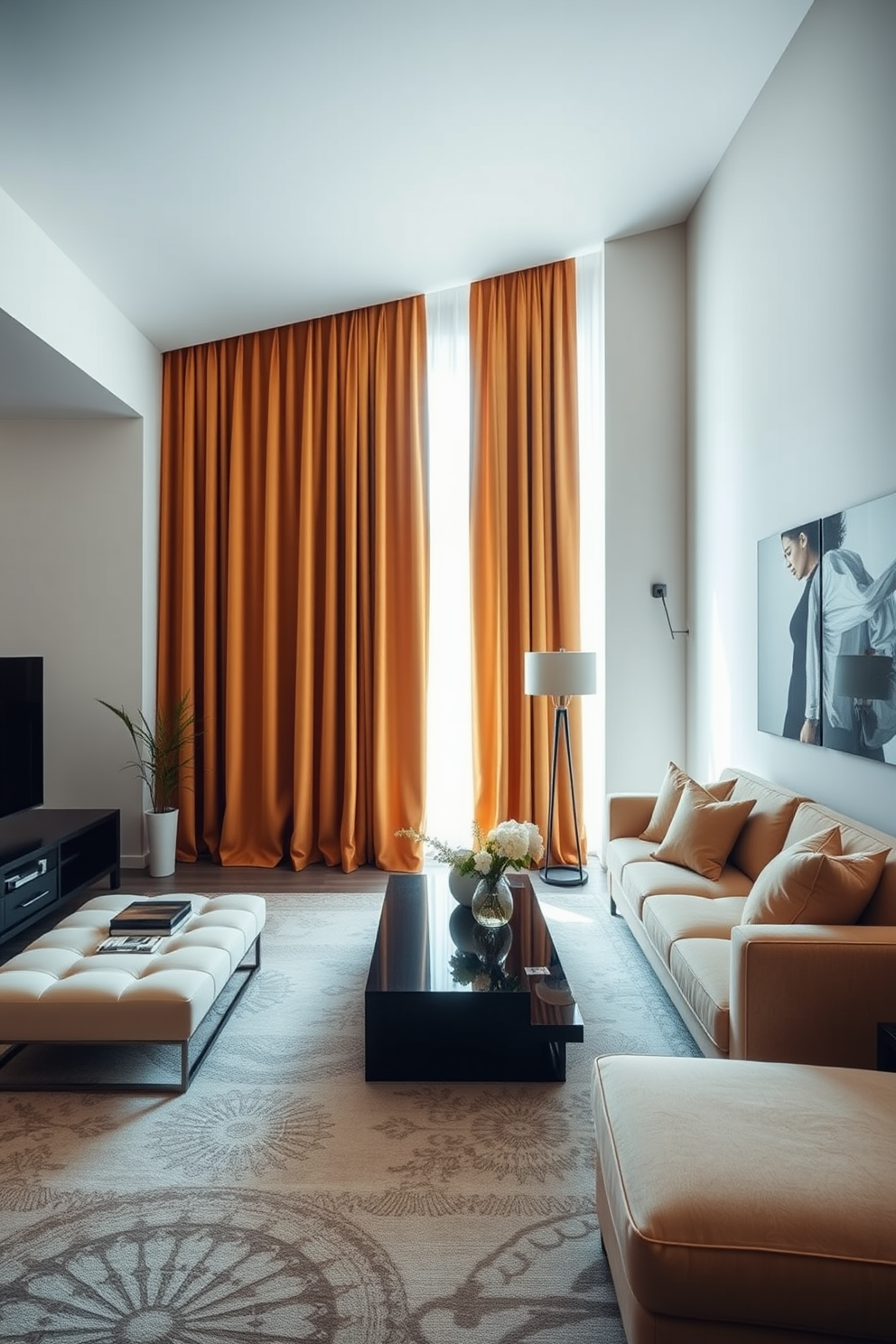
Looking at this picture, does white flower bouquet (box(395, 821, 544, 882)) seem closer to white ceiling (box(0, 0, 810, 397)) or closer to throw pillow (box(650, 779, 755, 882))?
throw pillow (box(650, 779, 755, 882))

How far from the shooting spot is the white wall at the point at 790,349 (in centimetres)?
273

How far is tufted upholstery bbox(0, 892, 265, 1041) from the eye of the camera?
7.45ft

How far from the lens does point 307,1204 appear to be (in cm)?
190

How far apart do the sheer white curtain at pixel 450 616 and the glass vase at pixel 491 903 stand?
2242 mm

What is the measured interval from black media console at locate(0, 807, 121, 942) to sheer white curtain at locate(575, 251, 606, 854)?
8.46 feet

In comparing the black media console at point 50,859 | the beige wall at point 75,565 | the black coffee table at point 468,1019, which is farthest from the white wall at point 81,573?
the black coffee table at point 468,1019

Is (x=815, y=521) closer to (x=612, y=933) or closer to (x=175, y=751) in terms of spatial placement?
(x=612, y=933)

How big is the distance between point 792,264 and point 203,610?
11.5 ft

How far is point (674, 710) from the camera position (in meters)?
4.84

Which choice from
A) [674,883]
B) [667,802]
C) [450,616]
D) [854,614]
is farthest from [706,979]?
[450,616]

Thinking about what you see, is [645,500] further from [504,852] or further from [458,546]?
[504,852]

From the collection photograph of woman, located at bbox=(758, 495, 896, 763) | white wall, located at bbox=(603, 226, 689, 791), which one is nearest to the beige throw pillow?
photograph of woman, located at bbox=(758, 495, 896, 763)

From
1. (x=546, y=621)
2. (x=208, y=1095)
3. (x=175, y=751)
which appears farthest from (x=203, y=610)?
(x=208, y=1095)

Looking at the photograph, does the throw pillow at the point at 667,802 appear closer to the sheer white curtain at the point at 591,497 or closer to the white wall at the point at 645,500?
the white wall at the point at 645,500
